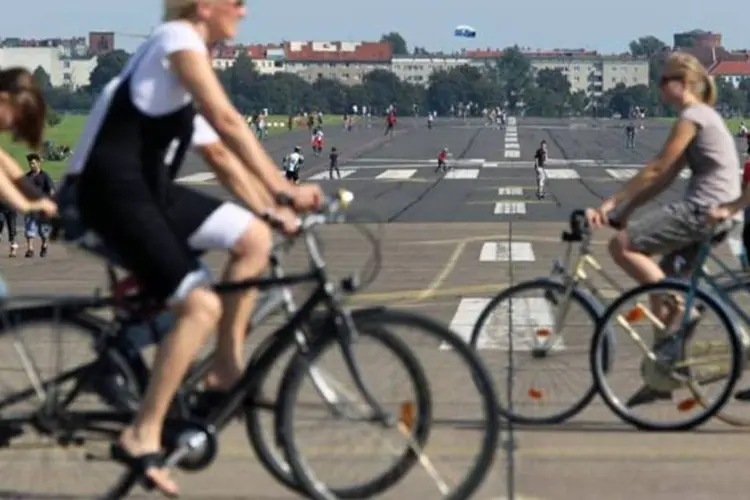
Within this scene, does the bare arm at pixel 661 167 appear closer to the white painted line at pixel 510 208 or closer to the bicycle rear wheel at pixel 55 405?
the bicycle rear wheel at pixel 55 405

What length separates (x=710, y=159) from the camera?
8797 mm

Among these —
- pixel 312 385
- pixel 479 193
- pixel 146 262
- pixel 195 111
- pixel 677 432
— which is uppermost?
pixel 195 111

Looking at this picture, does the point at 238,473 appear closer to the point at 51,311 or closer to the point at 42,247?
the point at 51,311

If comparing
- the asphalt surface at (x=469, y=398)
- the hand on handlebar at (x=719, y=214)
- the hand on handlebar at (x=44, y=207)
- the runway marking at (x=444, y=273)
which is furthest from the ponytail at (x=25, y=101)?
the runway marking at (x=444, y=273)

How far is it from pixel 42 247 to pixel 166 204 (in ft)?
63.4

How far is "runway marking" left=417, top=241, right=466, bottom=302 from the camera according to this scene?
17.8 m

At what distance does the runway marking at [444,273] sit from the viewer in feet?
58.3

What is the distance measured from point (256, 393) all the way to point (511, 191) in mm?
46144

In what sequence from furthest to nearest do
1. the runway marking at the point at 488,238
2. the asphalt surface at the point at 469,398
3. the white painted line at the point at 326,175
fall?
the white painted line at the point at 326,175
the runway marking at the point at 488,238
the asphalt surface at the point at 469,398

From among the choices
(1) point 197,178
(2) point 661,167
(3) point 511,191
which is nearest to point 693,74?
(2) point 661,167

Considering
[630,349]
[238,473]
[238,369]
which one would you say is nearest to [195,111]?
[238,369]

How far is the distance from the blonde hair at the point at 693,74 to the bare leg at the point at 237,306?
3.11 m

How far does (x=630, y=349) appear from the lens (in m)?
8.88

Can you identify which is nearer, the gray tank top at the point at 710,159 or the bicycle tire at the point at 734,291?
the gray tank top at the point at 710,159
